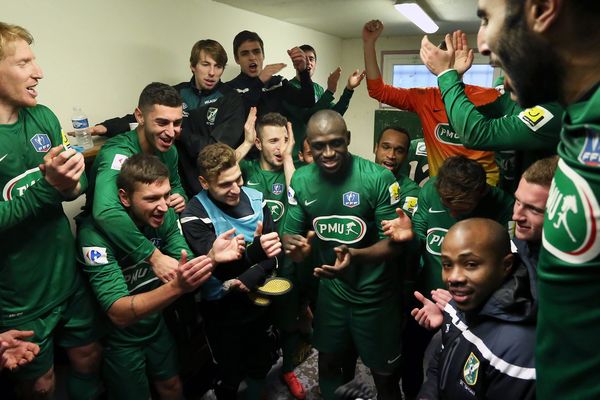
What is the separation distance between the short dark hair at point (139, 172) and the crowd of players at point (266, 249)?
10 mm

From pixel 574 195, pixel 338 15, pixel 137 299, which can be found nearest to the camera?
pixel 574 195

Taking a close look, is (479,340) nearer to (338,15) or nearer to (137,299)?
(137,299)

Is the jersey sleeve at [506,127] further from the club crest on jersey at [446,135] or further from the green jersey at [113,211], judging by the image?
the green jersey at [113,211]

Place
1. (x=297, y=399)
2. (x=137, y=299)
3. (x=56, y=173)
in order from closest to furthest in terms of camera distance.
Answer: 1. (x=56, y=173)
2. (x=137, y=299)
3. (x=297, y=399)

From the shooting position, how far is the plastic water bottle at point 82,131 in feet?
8.77

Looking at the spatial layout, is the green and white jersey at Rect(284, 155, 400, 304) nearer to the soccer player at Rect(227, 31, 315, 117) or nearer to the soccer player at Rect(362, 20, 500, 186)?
the soccer player at Rect(362, 20, 500, 186)

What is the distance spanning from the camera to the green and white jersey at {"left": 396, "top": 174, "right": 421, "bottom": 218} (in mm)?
2787

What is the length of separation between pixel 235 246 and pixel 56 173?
0.87 metres

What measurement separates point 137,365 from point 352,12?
480cm

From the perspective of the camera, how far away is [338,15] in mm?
5613

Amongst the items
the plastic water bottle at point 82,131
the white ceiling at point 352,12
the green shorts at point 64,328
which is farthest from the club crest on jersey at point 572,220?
the white ceiling at point 352,12

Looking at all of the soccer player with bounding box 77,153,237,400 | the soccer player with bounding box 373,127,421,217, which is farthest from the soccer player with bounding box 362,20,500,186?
the soccer player with bounding box 77,153,237,400

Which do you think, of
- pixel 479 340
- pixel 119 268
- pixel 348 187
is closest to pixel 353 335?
pixel 348 187

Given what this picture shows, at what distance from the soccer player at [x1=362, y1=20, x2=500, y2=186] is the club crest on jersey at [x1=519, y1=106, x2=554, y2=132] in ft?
3.71
